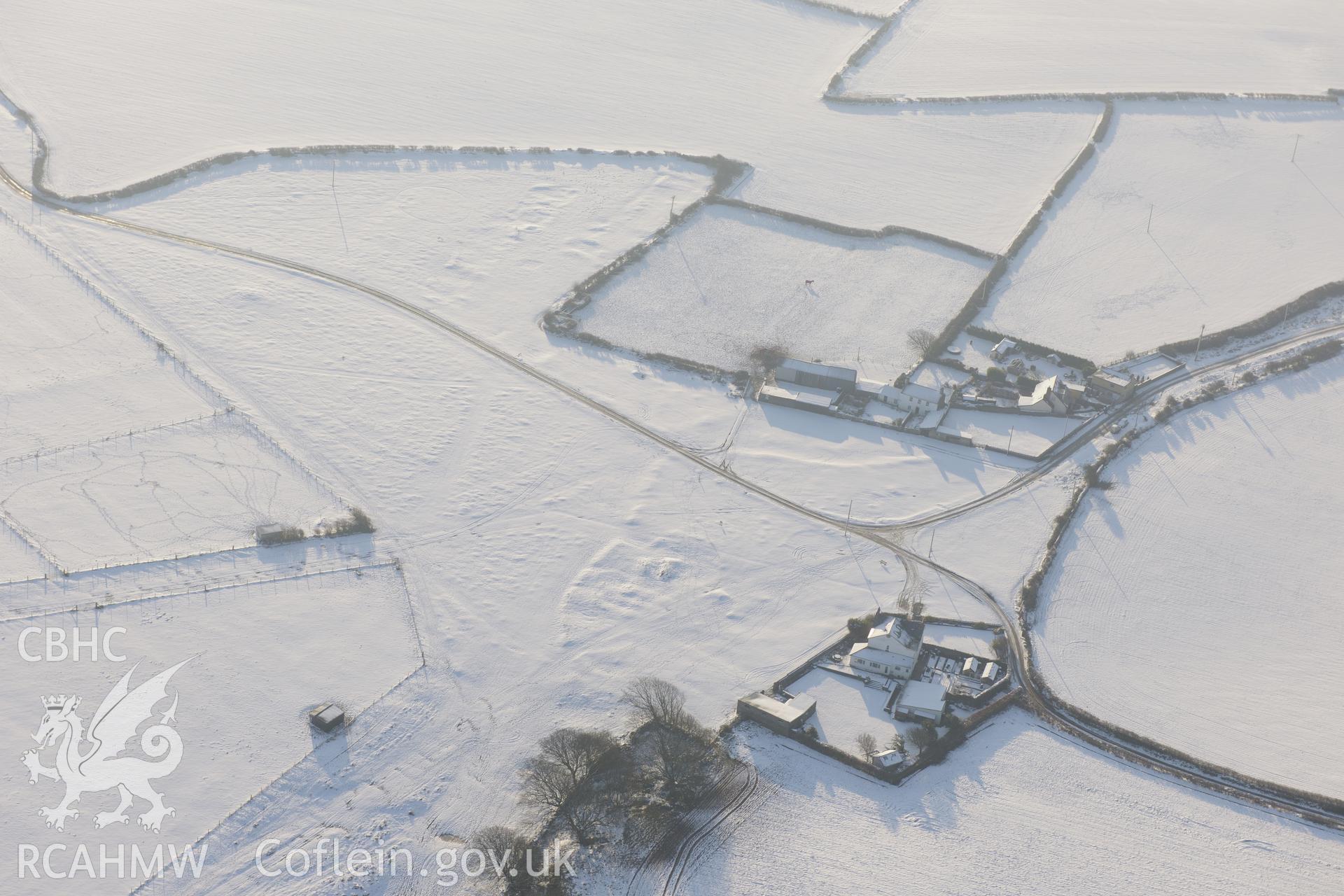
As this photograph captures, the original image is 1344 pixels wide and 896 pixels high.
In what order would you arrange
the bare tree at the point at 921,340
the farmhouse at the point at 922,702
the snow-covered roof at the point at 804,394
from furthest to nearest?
the bare tree at the point at 921,340 → the snow-covered roof at the point at 804,394 → the farmhouse at the point at 922,702

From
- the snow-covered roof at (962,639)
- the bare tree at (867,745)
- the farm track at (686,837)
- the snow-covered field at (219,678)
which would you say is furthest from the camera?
the snow-covered roof at (962,639)

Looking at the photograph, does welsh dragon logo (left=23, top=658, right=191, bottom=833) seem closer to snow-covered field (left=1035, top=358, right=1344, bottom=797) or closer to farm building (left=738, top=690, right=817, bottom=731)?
farm building (left=738, top=690, right=817, bottom=731)

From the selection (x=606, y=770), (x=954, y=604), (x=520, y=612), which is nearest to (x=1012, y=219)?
(x=954, y=604)

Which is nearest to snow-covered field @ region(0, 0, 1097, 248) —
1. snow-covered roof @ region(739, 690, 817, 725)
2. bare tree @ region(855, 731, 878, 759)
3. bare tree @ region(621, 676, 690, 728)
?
snow-covered roof @ region(739, 690, 817, 725)

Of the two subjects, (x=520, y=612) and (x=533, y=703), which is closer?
(x=533, y=703)

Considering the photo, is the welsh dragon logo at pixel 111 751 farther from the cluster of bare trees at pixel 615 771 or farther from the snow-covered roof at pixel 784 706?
the snow-covered roof at pixel 784 706

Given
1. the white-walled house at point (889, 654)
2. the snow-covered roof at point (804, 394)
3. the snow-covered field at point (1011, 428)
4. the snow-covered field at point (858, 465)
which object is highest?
the snow-covered roof at point (804, 394)

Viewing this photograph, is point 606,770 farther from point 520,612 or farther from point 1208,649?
point 1208,649

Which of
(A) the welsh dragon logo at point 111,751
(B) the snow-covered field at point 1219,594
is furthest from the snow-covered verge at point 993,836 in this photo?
(A) the welsh dragon logo at point 111,751
